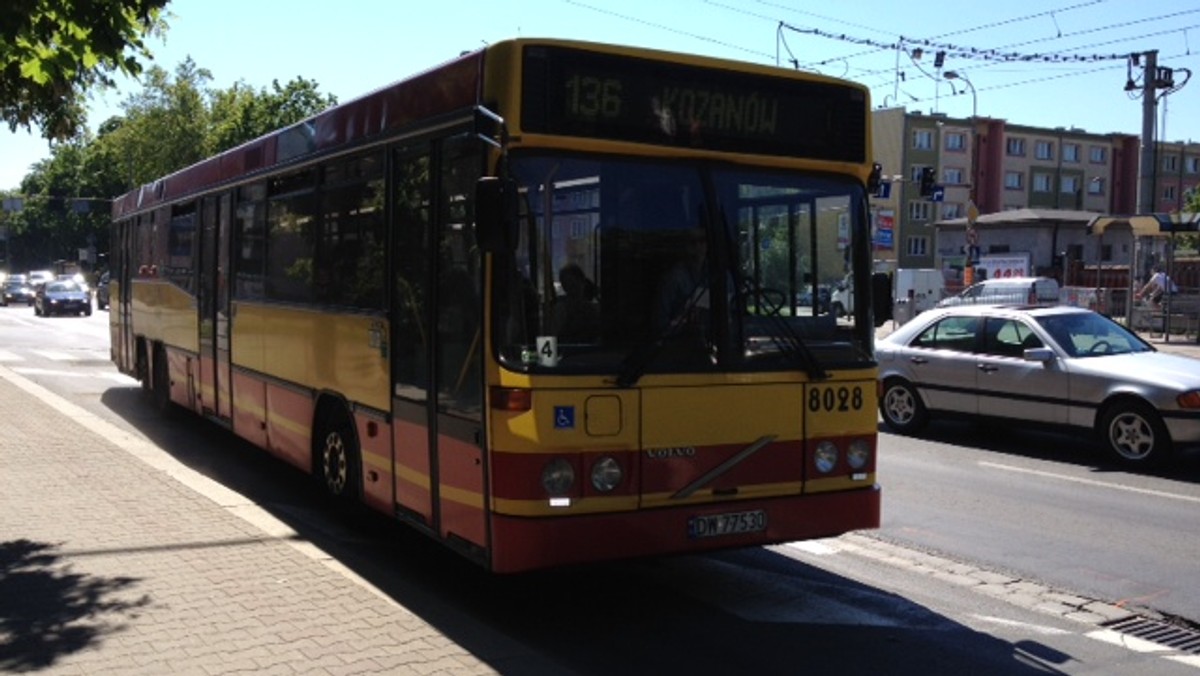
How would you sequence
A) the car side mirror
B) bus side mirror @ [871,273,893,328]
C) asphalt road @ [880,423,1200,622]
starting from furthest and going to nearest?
the car side mirror → asphalt road @ [880,423,1200,622] → bus side mirror @ [871,273,893,328]

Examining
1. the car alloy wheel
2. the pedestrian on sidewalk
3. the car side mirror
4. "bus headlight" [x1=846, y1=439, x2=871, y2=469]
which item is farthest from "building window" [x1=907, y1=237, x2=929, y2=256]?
"bus headlight" [x1=846, y1=439, x2=871, y2=469]

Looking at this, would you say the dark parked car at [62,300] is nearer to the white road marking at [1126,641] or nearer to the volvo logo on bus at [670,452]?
the volvo logo on bus at [670,452]

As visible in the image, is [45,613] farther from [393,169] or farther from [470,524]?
[393,169]

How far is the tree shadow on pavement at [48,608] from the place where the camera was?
5323 mm

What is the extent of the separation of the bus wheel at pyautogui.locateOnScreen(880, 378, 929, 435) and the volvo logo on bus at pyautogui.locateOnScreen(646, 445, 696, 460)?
8287mm

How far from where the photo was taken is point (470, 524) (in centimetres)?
606

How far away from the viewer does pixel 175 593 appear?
6227 millimetres

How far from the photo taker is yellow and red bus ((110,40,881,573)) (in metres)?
5.69

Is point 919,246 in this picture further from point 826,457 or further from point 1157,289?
point 826,457

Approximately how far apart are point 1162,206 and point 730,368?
334 feet

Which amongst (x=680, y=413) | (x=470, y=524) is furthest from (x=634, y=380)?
(x=470, y=524)

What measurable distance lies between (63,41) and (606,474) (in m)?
5.32

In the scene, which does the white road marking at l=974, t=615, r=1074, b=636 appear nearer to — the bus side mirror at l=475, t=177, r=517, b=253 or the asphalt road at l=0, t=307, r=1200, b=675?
the asphalt road at l=0, t=307, r=1200, b=675

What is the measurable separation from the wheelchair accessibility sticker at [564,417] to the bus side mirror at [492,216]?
0.85m
